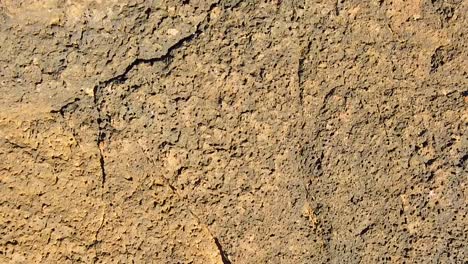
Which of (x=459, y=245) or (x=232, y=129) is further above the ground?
(x=232, y=129)

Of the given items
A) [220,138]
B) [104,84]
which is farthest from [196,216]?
[104,84]

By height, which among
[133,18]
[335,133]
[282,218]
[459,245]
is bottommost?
[459,245]

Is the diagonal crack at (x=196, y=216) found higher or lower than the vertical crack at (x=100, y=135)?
lower

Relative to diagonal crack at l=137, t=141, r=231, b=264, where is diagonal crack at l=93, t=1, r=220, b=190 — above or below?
above

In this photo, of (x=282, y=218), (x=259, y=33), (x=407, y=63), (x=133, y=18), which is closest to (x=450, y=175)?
(x=407, y=63)

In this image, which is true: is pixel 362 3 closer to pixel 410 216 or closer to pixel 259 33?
pixel 259 33

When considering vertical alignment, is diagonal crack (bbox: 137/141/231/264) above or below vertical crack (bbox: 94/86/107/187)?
below

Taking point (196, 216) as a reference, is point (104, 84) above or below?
above

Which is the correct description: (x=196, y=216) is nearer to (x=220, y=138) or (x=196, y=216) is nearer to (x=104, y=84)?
(x=220, y=138)
